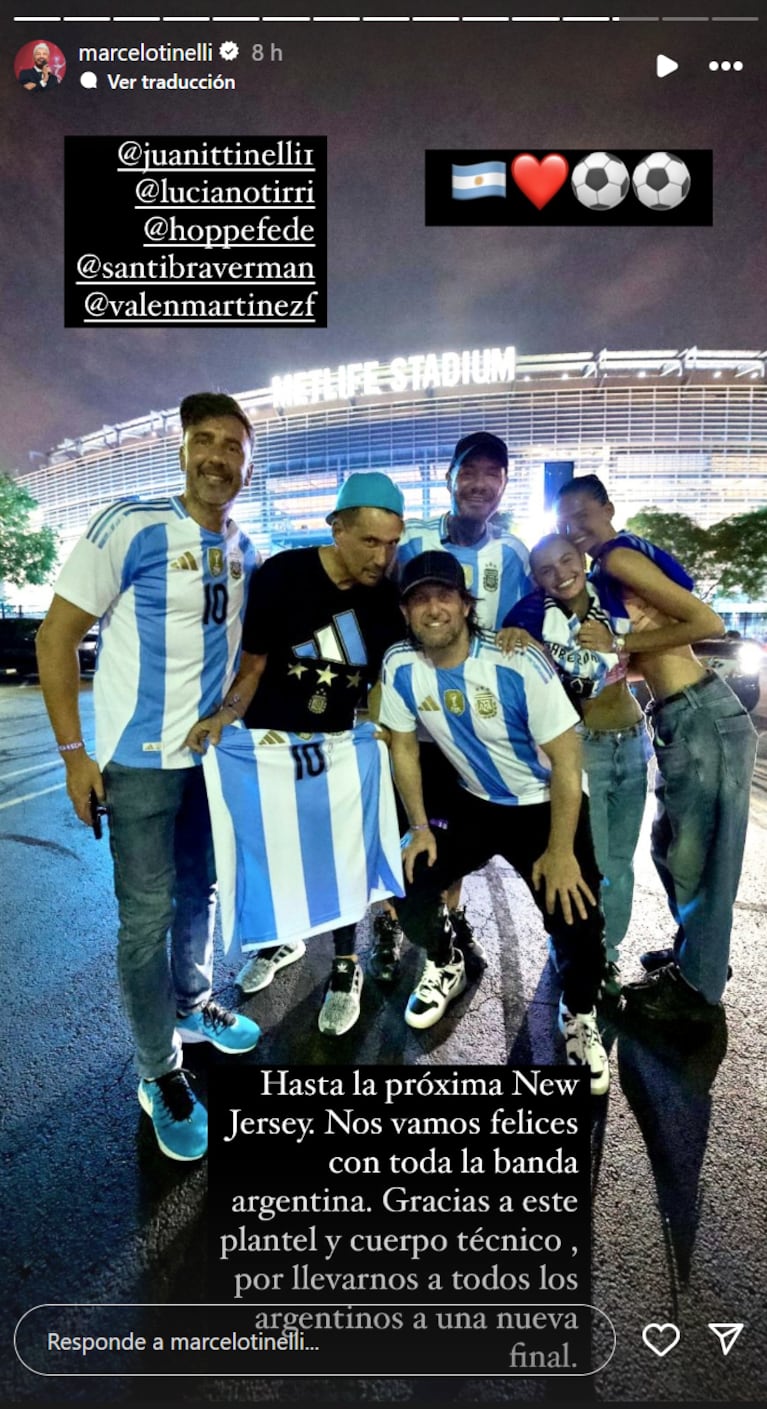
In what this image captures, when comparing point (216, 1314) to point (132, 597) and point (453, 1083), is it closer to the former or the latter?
point (453, 1083)

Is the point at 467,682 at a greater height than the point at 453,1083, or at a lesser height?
greater

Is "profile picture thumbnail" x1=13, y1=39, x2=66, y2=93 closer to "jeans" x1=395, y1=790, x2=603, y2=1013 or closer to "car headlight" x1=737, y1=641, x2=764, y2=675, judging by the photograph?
"jeans" x1=395, y1=790, x2=603, y2=1013

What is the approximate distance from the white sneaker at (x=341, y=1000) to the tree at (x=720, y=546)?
28658 mm

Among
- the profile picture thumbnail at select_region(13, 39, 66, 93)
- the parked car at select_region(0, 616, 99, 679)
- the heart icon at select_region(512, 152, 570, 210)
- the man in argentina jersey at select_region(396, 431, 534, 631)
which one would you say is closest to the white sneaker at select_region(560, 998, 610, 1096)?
the man in argentina jersey at select_region(396, 431, 534, 631)

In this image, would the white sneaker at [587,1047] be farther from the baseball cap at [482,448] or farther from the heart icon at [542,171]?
the heart icon at [542,171]

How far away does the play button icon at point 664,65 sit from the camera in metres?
1.54

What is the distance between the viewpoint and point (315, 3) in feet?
4.87

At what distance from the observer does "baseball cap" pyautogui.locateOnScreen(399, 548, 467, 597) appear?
1.86 m

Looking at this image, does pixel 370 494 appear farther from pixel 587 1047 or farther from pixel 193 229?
pixel 587 1047

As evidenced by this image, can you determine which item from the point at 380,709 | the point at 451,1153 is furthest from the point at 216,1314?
the point at 380,709

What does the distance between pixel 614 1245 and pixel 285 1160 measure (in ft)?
2.88

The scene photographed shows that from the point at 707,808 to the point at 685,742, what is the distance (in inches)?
11.2

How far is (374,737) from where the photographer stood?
2.09m

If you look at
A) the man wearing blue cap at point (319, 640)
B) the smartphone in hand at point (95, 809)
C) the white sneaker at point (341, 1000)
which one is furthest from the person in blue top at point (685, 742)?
the smartphone in hand at point (95, 809)
